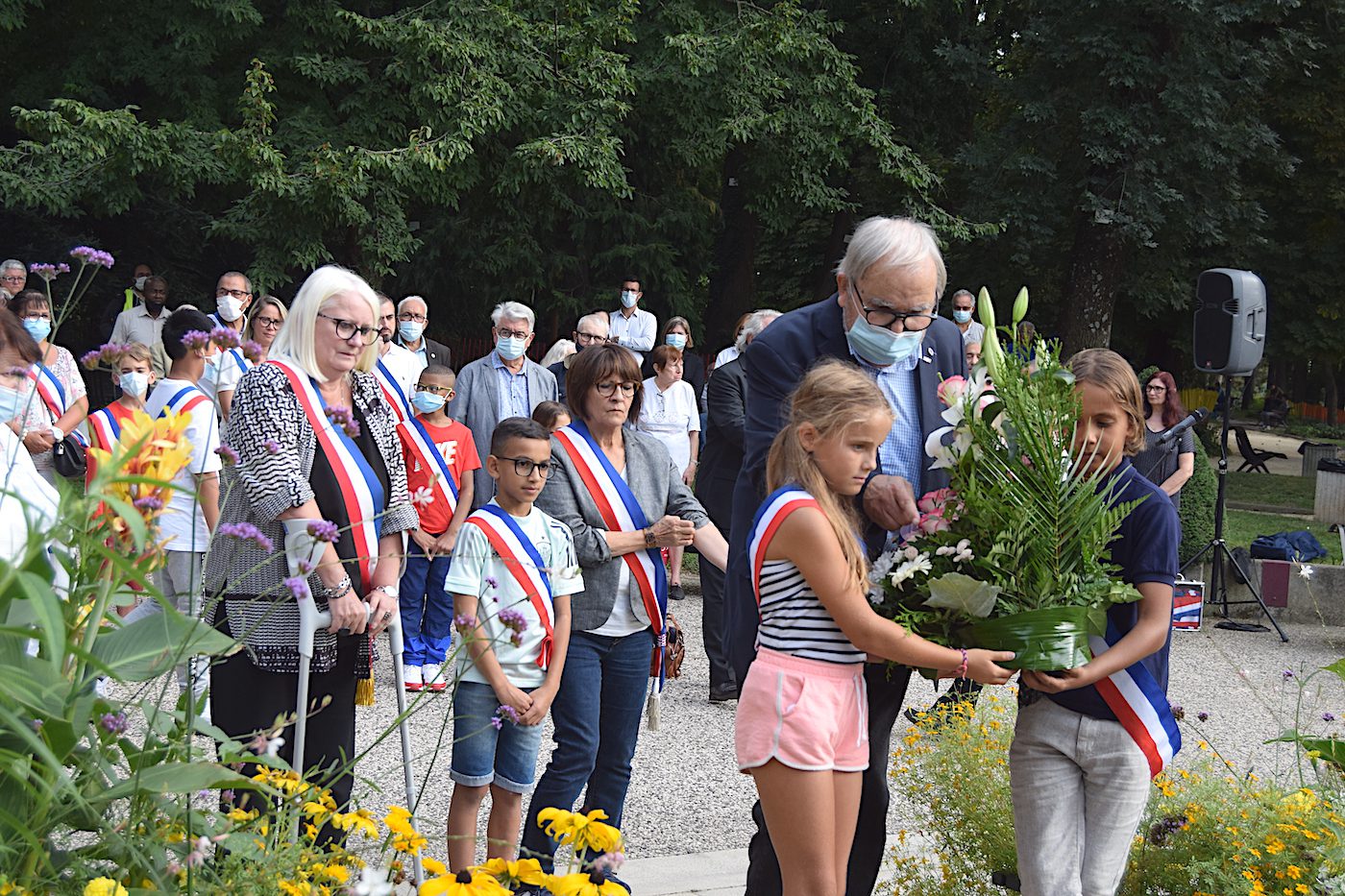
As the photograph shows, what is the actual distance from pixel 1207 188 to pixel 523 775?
1971 cm

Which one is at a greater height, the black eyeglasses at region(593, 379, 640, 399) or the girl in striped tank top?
the black eyeglasses at region(593, 379, 640, 399)

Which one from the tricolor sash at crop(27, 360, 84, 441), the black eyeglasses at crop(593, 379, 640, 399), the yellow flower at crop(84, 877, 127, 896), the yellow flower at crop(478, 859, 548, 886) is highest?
the black eyeglasses at crop(593, 379, 640, 399)

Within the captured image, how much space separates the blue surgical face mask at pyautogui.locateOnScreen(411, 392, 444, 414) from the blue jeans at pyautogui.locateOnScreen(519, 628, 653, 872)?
12.6 feet

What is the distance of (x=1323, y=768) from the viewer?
4289mm

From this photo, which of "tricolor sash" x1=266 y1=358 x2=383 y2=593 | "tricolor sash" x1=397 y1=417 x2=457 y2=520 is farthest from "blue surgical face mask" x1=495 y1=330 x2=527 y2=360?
"tricolor sash" x1=266 y1=358 x2=383 y2=593

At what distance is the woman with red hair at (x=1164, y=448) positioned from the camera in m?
10.5

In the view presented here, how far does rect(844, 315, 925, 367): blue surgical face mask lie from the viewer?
351 cm

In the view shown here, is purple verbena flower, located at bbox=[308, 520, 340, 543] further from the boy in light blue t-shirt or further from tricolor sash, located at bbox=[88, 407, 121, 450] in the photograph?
tricolor sash, located at bbox=[88, 407, 121, 450]

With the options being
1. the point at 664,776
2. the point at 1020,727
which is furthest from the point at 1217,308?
the point at 1020,727

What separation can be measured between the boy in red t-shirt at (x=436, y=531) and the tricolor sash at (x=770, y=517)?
4.14 m

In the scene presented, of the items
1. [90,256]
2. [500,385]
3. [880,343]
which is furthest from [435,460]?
[90,256]

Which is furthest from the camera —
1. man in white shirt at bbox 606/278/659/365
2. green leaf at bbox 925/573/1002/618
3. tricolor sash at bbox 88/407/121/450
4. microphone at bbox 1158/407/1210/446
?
man in white shirt at bbox 606/278/659/365

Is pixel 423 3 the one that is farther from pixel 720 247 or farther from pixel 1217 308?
pixel 1217 308

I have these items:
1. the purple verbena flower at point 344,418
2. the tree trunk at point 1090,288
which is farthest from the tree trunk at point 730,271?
the purple verbena flower at point 344,418
